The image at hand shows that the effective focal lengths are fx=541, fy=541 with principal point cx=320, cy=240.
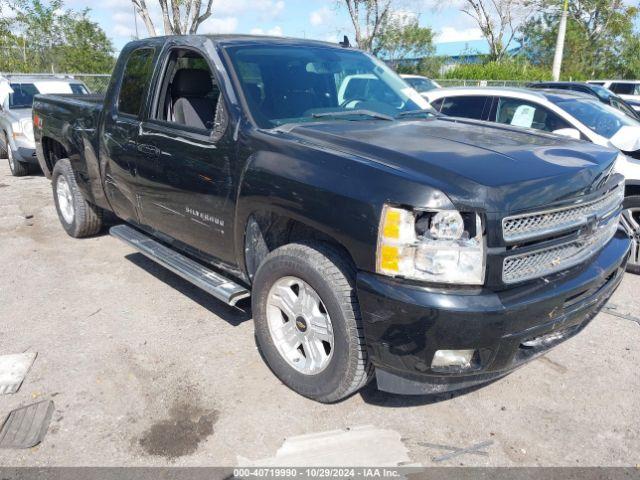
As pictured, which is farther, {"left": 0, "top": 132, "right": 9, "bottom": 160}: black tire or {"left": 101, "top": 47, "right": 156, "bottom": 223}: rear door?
{"left": 0, "top": 132, "right": 9, "bottom": 160}: black tire

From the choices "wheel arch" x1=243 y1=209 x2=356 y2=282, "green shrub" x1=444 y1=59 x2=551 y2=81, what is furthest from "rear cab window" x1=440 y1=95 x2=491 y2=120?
"green shrub" x1=444 y1=59 x2=551 y2=81

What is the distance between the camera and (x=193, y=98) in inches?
164

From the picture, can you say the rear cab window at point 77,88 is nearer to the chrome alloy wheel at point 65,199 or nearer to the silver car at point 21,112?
the silver car at point 21,112

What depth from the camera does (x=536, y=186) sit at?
8.52 feet

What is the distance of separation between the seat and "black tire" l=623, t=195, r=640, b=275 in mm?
4020

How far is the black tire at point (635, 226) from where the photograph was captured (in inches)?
206

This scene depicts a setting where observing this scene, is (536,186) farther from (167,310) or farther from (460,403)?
(167,310)

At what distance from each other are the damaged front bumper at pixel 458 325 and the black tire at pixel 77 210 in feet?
14.2

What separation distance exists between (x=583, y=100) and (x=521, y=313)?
5100 millimetres

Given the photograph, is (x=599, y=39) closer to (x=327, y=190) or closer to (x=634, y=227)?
(x=634, y=227)

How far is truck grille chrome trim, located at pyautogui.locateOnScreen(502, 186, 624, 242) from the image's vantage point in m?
2.50

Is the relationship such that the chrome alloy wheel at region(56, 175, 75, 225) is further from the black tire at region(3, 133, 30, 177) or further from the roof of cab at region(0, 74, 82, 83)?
the roof of cab at region(0, 74, 82, 83)

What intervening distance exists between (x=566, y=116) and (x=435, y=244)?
15.0ft

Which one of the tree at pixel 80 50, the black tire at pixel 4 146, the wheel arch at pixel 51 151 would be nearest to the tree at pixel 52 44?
the tree at pixel 80 50
